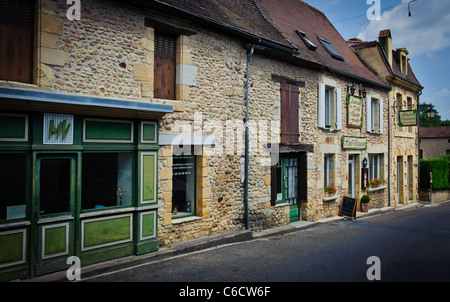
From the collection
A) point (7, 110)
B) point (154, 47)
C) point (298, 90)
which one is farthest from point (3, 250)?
point (298, 90)

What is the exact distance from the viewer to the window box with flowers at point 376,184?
1424cm

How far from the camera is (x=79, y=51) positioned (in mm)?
5891

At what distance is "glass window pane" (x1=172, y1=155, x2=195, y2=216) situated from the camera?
755cm

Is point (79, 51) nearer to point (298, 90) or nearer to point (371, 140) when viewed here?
point (298, 90)

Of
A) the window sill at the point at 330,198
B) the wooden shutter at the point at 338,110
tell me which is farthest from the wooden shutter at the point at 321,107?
the window sill at the point at 330,198

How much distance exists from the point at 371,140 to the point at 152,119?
10.9 meters

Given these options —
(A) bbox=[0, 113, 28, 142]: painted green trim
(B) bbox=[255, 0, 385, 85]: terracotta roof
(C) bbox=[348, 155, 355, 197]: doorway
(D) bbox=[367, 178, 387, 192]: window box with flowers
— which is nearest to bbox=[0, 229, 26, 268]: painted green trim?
(A) bbox=[0, 113, 28, 142]: painted green trim

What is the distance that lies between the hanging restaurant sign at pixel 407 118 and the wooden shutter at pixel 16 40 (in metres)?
15.5

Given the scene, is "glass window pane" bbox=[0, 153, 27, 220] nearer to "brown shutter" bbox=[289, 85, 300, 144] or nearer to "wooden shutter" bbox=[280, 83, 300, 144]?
"wooden shutter" bbox=[280, 83, 300, 144]

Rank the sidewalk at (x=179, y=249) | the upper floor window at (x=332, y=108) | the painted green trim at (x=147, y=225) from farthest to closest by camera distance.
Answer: the upper floor window at (x=332, y=108) → the painted green trim at (x=147, y=225) → the sidewalk at (x=179, y=249)

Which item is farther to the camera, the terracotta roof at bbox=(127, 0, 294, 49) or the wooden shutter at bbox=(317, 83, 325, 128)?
the wooden shutter at bbox=(317, 83, 325, 128)

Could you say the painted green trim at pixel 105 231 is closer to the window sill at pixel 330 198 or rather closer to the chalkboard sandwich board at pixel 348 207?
the window sill at pixel 330 198

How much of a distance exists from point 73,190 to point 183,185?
258 cm

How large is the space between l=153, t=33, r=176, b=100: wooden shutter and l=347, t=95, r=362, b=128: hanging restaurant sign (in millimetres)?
7974
